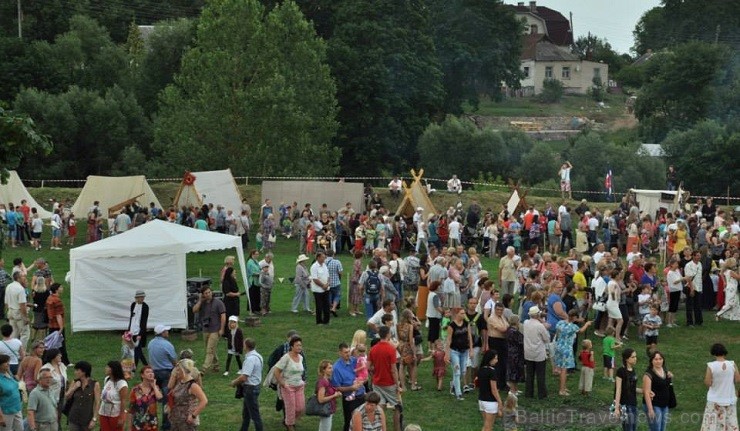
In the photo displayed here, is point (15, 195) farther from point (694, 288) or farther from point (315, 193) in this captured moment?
point (694, 288)

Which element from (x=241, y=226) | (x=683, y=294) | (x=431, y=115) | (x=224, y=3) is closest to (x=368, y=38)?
(x=431, y=115)

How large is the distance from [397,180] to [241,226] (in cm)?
810

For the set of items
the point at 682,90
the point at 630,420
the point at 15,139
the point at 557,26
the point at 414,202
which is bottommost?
the point at 630,420

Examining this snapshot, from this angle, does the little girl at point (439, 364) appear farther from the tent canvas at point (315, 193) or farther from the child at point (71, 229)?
the tent canvas at point (315, 193)

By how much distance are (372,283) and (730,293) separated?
7.46m

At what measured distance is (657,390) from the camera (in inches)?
651

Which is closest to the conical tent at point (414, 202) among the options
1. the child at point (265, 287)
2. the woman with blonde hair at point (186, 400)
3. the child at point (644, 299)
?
the child at point (265, 287)

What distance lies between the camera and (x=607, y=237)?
35500mm

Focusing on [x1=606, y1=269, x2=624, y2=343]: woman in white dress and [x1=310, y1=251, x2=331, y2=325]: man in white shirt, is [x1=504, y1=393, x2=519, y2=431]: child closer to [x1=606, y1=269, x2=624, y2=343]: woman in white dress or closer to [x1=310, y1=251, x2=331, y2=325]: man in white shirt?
[x1=606, y1=269, x2=624, y2=343]: woman in white dress

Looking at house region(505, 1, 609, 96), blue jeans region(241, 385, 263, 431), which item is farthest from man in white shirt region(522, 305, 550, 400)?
house region(505, 1, 609, 96)

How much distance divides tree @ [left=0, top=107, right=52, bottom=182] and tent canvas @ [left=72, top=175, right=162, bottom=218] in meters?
26.4

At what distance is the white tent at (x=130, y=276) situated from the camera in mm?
24125

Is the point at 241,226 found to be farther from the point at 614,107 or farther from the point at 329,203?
the point at 614,107

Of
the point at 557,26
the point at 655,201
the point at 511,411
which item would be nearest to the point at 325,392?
the point at 511,411
